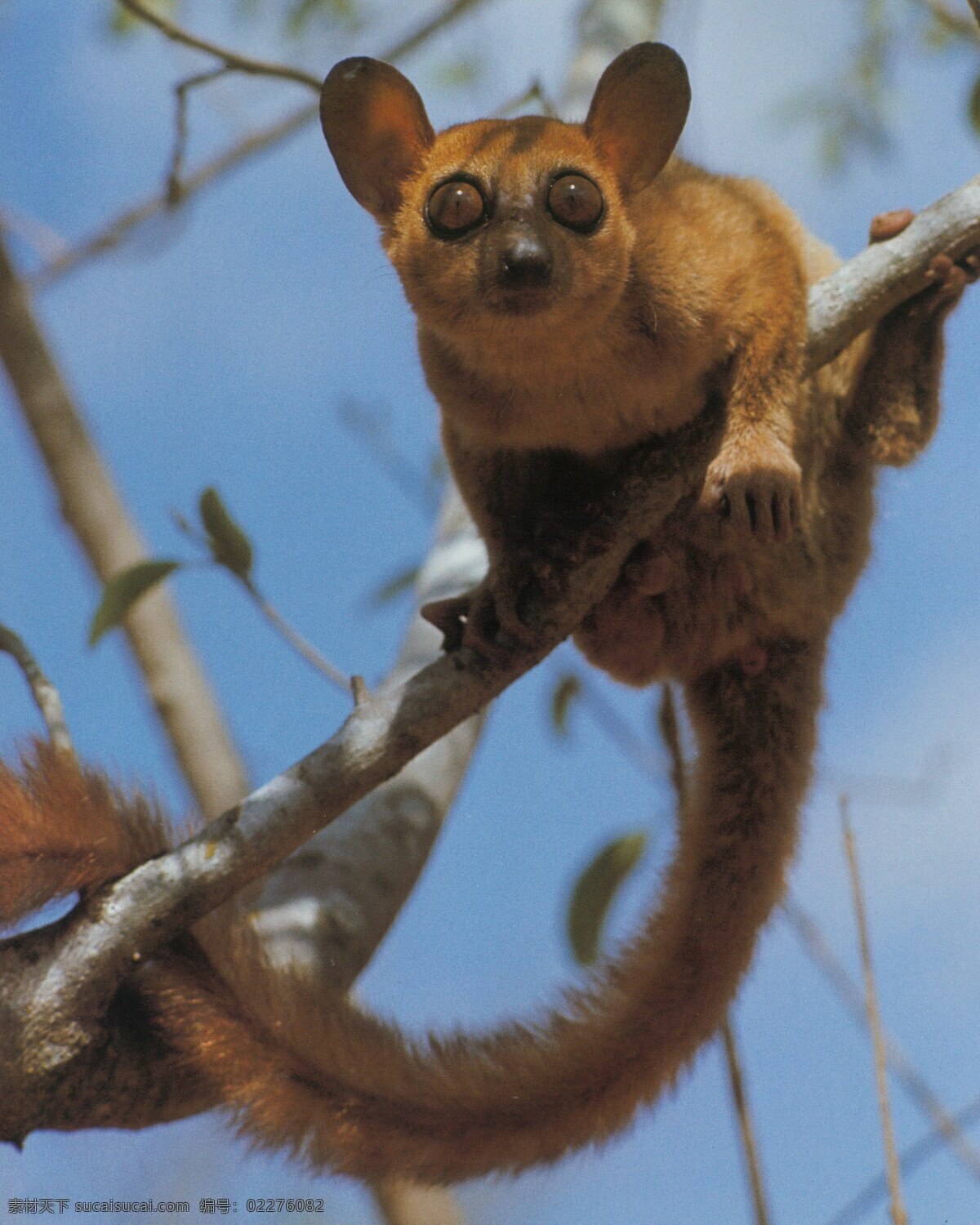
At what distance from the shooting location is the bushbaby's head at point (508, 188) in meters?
3.17

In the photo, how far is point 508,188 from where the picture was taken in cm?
319

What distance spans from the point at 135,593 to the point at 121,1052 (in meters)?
1.69

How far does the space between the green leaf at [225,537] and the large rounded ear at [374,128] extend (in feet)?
2.88

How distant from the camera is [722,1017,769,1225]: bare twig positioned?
302 centimetres

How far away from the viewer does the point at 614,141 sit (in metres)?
3.43

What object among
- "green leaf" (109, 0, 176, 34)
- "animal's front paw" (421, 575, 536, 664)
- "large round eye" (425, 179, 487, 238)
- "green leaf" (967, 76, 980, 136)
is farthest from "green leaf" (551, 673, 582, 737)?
"green leaf" (109, 0, 176, 34)

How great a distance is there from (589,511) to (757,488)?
465 mm

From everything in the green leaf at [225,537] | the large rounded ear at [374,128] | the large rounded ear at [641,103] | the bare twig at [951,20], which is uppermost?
the bare twig at [951,20]

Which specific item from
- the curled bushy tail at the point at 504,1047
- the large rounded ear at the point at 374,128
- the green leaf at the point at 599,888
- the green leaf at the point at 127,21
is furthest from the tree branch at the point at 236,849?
the green leaf at the point at 127,21

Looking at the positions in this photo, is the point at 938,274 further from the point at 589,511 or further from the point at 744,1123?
the point at 744,1123

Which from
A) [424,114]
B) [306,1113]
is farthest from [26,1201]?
[424,114]

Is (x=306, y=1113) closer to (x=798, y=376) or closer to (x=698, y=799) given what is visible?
(x=698, y=799)

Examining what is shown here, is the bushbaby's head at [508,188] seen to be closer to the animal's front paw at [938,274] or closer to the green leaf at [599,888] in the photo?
the animal's front paw at [938,274]

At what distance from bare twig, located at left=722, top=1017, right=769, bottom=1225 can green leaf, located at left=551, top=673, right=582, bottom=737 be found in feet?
5.68
